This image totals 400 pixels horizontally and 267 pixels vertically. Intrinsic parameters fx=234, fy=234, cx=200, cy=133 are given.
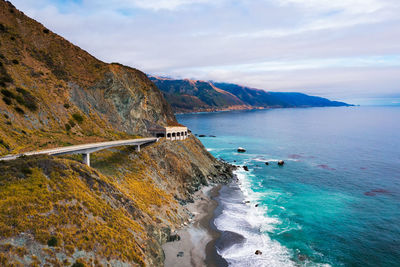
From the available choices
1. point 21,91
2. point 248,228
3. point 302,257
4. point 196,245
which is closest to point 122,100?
point 21,91

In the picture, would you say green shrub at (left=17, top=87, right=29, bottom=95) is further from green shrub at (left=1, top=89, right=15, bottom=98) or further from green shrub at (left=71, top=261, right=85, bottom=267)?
green shrub at (left=71, top=261, right=85, bottom=267)

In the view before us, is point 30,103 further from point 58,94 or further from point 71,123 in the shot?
point 58,94

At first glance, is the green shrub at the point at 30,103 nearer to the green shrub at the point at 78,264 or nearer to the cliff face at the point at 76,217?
the cliff face at the point at 76,217

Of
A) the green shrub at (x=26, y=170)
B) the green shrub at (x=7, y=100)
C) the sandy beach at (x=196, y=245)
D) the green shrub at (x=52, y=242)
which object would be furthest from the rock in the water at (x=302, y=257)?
the green shrub at (x=7, y=100)

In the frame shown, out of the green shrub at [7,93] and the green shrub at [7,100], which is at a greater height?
the green shrub at [7,93]

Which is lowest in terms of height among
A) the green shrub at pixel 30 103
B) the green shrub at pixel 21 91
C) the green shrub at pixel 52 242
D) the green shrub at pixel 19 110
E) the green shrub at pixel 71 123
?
the green shrub at pixel 52 242

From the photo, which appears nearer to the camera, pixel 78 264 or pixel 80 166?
pixel 78 264
